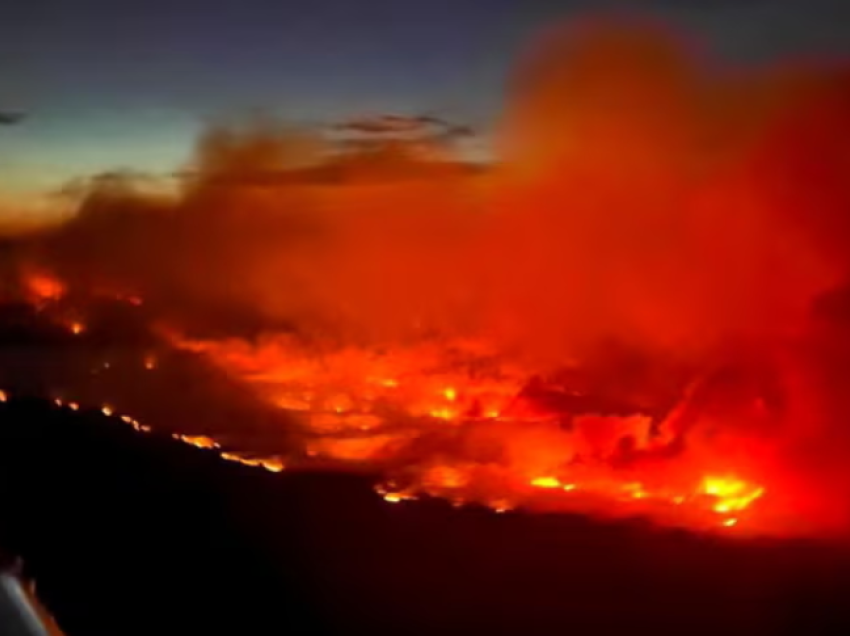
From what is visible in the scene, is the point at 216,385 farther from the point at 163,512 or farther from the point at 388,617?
the point at 388,617

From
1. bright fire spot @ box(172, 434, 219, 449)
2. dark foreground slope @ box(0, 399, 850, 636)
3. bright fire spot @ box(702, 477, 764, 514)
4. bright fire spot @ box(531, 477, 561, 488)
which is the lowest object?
dark foreground slope @ box(0, 399, 850, 636)

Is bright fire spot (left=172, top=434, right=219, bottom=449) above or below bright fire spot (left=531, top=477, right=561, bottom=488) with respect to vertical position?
above

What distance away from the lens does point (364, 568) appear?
571 centimetres

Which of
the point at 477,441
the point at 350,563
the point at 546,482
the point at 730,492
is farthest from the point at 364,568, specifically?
the point at 477,441

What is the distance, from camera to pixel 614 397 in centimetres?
925

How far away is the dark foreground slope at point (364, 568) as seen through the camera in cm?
520

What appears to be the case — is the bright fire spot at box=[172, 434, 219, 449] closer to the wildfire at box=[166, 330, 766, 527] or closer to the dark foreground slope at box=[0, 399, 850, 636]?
the wildfire at box=[166, 330, 766, 527]

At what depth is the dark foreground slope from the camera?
5.20 meters

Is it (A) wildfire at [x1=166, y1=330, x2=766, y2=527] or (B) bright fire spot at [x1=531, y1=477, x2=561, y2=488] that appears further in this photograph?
(B) bright fire spot at [x1=531, y1=477, x2=561, y2=488]

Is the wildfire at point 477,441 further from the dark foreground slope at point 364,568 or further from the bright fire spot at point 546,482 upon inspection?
the dark foreground slope at point 364,568

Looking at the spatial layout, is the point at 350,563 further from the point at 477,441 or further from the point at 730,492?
the point at 477,441

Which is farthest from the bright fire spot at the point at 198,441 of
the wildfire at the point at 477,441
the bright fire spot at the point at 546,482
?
the bright fire spot at the point at 546,482

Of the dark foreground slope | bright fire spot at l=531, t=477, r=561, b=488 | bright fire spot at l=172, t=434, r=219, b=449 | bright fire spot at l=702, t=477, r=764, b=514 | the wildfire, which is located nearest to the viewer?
the dark foreground slope

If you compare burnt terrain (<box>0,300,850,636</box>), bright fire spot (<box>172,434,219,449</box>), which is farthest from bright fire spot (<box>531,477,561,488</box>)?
bright fire spot (<box>172,434,219,449</box>)
